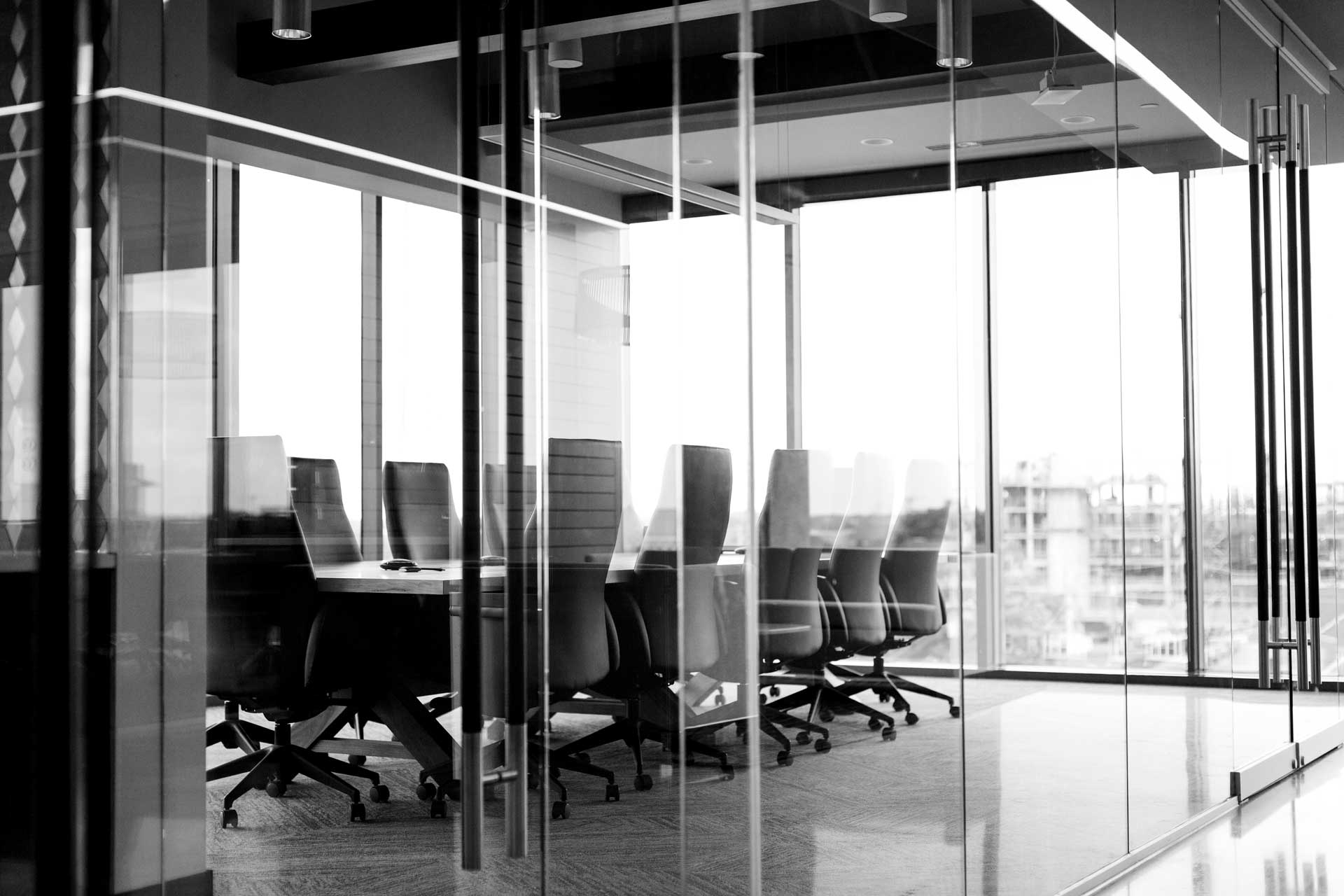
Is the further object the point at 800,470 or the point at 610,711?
the point at 800,470

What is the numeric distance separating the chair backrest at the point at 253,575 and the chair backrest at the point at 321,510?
13mm

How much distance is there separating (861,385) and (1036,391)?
0.93 m

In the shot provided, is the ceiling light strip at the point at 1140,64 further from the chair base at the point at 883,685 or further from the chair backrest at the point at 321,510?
the chair backrest at the point at 321,510

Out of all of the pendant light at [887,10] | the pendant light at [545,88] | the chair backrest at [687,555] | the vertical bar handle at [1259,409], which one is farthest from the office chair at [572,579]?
the vertical bar handle at [1259,409]

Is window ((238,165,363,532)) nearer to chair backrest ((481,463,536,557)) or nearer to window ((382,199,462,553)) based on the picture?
window ((382,199,462,553))

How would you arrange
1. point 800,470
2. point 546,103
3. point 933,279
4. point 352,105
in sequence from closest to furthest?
point 352,105 < point 546,103 < point 800,470 < point 933,279

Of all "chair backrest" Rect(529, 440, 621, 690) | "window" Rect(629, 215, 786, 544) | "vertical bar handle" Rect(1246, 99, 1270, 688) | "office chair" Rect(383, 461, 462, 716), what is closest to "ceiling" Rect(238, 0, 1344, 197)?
"window" Rect(629, 215, 786, 544)

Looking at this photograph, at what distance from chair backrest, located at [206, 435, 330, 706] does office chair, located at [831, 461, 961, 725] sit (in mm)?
1420

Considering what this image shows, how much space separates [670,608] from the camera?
2877 mm

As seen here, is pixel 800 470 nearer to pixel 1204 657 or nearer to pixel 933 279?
pixel 933 279

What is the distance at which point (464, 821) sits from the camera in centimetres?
235

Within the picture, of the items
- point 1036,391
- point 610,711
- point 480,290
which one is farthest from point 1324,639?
point 480,290

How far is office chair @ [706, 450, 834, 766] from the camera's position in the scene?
9.84 ft

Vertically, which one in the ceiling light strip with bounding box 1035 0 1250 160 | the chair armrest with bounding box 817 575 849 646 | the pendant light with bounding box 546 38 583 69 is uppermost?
the ceiling light strip with bounding box 1035 0 1250 160
